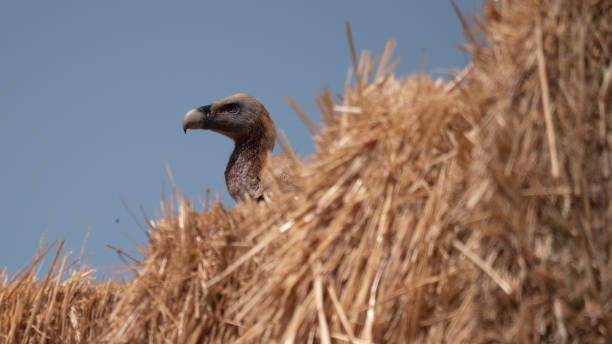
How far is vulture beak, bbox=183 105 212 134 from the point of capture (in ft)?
15.7

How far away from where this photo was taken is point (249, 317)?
183cm

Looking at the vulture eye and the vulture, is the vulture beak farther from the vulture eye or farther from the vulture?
the vulture eye

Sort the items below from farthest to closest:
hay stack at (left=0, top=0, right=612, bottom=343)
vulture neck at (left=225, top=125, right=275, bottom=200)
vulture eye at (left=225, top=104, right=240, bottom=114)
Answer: vulture eye at (left=225, top=104, right=240, bottom=114), vulture neck at (left=225, top=125, right=275, bottom=200), hay stack at (left=0, top=0, right=612, bottom=343)

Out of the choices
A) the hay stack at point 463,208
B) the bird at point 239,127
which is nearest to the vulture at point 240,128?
the bird at point 239,127

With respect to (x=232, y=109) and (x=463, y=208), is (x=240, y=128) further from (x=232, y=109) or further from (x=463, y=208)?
(x=463, y=208)

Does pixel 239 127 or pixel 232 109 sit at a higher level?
pixel 232 109

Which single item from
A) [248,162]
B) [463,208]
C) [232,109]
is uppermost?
[232,109]

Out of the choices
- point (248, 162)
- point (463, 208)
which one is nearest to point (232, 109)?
point (248, 162)

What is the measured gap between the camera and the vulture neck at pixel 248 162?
4.76 m

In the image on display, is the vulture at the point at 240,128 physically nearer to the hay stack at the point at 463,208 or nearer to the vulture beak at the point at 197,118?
the vulture beak at the point at 197,118

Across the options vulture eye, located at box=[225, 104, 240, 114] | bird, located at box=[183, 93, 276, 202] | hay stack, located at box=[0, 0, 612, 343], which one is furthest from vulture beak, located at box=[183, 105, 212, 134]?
hay stack, located at box=[0, 0, 612, 343]

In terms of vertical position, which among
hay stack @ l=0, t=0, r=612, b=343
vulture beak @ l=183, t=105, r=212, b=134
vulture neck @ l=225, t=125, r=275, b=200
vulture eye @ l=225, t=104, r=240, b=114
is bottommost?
hay stack @ l=0, t=0, r=612, b=343

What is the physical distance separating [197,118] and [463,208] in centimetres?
356

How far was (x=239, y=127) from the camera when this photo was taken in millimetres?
4941
